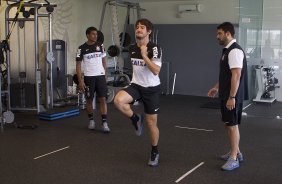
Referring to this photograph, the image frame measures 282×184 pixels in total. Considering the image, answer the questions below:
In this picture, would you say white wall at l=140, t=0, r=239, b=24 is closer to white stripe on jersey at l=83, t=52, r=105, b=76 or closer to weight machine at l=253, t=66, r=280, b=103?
weight machine at l=253, t=66, r=280, b=103

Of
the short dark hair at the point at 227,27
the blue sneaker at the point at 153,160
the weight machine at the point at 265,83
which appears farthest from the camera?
the weight machine at the point at 265,83

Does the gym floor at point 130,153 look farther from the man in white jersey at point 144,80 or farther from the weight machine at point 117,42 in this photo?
the weight machine at point 117,42

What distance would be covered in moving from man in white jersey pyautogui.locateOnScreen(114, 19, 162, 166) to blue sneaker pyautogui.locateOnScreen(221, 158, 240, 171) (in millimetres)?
686

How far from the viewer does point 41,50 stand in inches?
287

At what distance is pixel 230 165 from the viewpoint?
349cm

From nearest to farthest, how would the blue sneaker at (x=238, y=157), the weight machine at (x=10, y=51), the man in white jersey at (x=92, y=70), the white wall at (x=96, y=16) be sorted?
the blue sneaker at (x=238, y=157), the man in white jersey at (x=92, y=70), the weight machine at (x=10, y=51), the white wall at (x=96, y=16)

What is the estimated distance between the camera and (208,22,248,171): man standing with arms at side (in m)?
3.28

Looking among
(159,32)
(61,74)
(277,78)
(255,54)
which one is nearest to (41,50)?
(61,74)

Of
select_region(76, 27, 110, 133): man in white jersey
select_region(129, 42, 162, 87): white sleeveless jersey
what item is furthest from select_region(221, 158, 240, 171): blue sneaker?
select_region(76, 27, 110, 133): man in white jersey

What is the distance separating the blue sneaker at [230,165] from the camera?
3480 millimetres

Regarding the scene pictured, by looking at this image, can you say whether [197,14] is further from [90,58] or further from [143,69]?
[143,69]

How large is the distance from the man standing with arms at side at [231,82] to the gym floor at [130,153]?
1.05 ft

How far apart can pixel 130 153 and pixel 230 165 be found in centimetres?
113

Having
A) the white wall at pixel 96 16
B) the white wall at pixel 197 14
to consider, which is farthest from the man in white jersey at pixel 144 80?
the white wall at pixel 197 14
